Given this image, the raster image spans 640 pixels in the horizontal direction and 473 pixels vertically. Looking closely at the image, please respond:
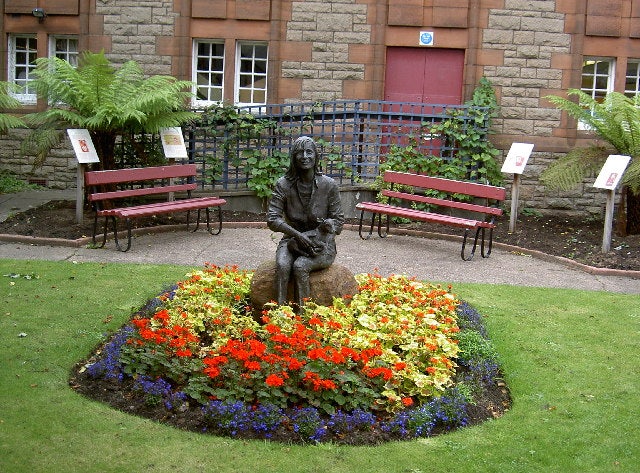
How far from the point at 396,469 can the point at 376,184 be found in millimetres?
9937

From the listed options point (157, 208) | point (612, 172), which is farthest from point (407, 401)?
point (612, 172)

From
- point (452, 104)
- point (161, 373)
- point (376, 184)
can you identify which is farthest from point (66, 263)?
point (452, 104)

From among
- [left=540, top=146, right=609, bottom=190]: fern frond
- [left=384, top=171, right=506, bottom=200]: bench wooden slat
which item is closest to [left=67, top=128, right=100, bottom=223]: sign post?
[left=384, top=171, right=506, bottom=200]: bench wooden slat

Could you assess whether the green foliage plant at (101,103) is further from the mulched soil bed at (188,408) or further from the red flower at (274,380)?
the red flower at (274,380)

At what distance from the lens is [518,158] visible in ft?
48.8

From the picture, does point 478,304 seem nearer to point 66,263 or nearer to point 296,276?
point 296,276

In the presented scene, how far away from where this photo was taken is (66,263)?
449 inches

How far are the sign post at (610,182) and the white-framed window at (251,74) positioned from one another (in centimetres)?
711

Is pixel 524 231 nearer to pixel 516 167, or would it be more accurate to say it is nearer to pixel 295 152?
pixel 516 167

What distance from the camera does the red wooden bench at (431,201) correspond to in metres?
13.0

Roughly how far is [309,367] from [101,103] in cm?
839

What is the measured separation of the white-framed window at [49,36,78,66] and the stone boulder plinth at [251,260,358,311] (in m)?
11.2

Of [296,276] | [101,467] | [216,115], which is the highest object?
[216,115]

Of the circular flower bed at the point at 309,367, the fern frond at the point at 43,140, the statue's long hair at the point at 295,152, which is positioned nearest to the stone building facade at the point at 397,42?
the fern frond at the point at 43,140
